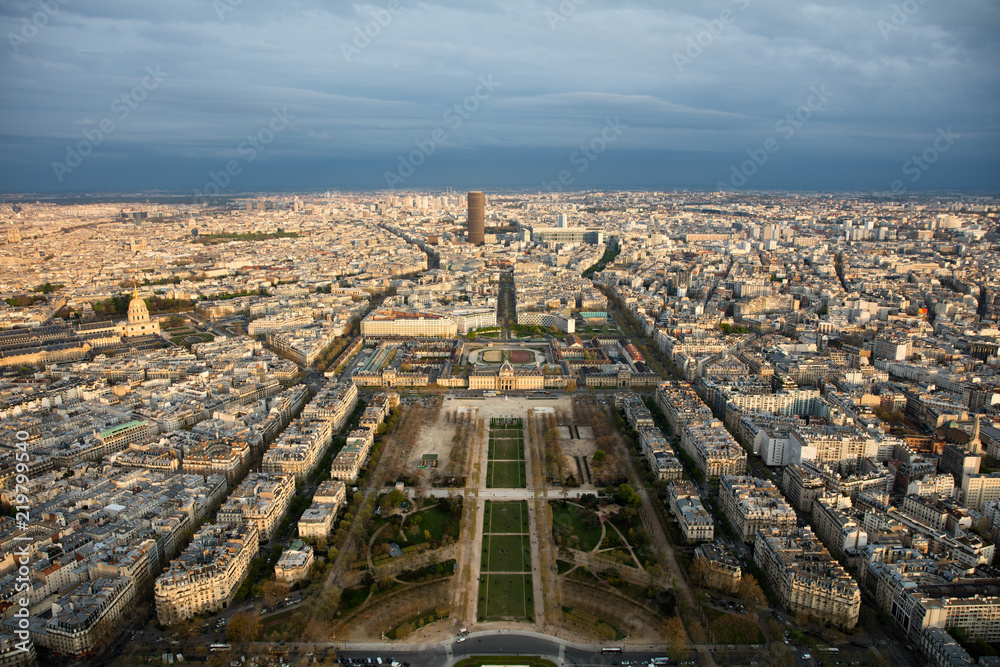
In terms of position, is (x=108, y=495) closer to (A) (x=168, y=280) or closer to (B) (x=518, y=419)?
(B) (x=518, y=419)

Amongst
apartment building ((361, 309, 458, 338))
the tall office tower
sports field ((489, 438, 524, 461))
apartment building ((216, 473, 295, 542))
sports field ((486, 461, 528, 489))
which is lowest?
sports field ((486, 461, 528, 489))

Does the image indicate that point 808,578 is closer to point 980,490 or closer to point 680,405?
point 980,490

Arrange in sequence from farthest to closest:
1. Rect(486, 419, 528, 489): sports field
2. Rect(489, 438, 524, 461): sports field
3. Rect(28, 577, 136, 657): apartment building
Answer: Rect(489, 438, 524, 461): sports field → Rect(486, 419, 528, 489): sports field → Rect(28, 577, 136, 657): apartment building

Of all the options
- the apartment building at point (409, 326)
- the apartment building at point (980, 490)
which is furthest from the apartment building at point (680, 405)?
the apartment building at point (409, 326)

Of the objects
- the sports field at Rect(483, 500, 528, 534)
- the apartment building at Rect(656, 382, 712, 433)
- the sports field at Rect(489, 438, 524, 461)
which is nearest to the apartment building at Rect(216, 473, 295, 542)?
the sports field at Rect(483, 500, 528, 534)

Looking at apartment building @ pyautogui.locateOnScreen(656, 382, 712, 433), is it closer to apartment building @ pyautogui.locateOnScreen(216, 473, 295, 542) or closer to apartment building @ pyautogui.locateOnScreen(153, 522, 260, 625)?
apartment building @ pyautogui.locateOnScreen(216, 473, 295, 542)

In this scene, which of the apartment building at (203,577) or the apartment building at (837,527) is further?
the apartment building at (837,527)

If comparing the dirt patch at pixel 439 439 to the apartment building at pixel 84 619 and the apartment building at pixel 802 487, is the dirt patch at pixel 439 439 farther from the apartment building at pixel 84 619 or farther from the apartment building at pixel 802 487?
the apartment building at pixel 802 487

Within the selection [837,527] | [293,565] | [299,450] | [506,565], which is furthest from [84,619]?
[837,527]

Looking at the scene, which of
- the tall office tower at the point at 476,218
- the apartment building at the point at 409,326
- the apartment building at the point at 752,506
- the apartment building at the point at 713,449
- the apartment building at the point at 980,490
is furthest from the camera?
the tall office tower at the point at 476,218
